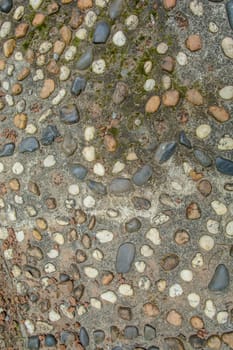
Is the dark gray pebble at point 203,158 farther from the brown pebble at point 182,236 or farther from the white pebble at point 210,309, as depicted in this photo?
the white pebble at point 210,309

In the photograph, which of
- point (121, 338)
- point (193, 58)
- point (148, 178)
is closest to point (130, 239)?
point (148, 178)

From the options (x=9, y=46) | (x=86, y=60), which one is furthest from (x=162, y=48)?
(x=9, y=46)

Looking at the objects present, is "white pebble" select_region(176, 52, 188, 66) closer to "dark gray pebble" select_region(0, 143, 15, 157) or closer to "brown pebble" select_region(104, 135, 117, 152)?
"brown pebble" select_region(104, 135, 117, 152)

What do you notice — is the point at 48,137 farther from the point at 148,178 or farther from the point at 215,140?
the point at 215,140

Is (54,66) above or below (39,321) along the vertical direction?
above

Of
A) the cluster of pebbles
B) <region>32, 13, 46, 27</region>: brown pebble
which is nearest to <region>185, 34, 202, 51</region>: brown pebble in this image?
the cluster of pebbles

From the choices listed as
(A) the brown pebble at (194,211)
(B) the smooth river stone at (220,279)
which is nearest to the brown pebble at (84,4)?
(A) the brown pebble at (194,211)
